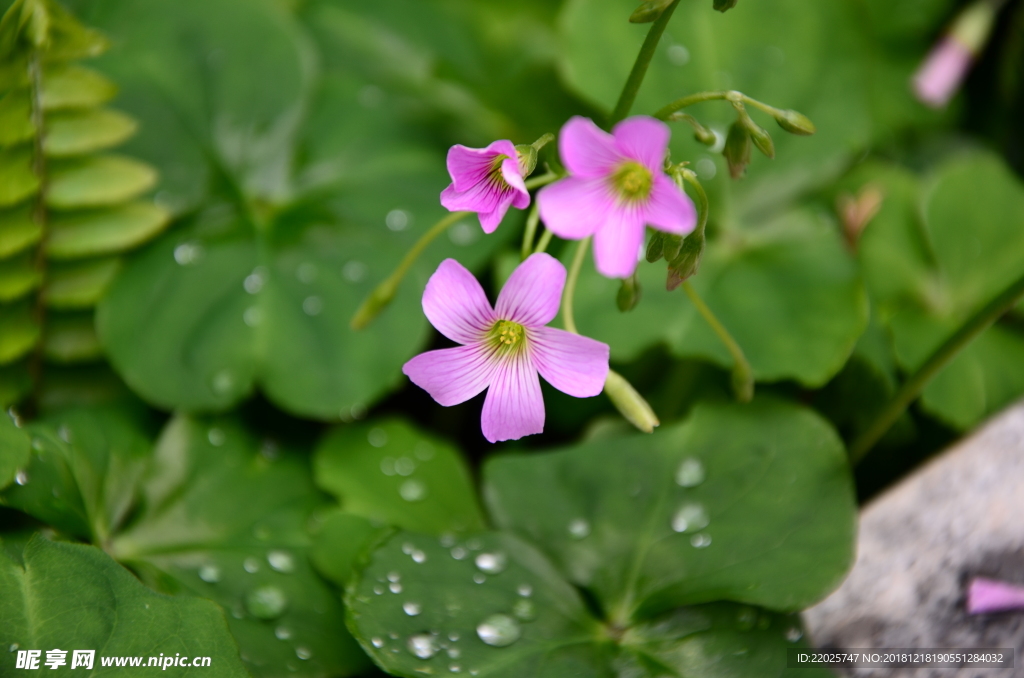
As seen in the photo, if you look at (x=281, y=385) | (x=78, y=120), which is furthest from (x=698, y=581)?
(x=78, y=120)

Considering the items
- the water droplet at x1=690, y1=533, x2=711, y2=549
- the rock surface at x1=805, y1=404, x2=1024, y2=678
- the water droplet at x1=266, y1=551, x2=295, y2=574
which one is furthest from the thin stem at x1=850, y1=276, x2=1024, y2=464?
the water droplet at x1=266, y1=551, x2=295, y2=574

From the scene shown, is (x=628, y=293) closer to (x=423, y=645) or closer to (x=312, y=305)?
(x=423, y=645)

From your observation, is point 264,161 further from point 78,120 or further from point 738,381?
point 738,381

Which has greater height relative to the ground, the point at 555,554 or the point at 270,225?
the point at 270,225

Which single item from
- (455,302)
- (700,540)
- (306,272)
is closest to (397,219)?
(306,272)

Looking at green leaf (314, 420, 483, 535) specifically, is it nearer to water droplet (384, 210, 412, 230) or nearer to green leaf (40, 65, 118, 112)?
water droplet (384, 210, 412, 230)

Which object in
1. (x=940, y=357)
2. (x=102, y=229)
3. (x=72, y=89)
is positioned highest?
(x=72, y=89)
